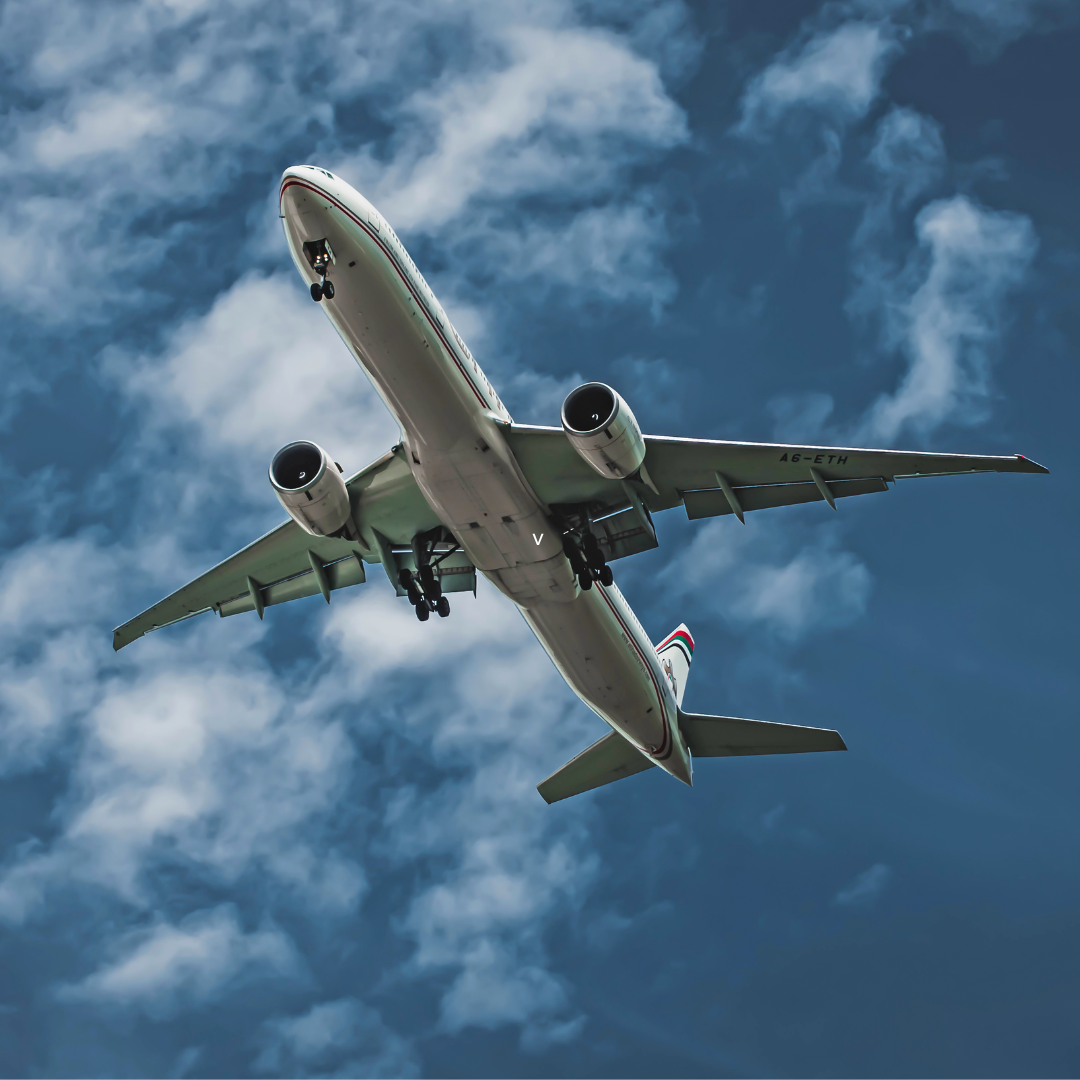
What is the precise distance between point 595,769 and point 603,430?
12.7m

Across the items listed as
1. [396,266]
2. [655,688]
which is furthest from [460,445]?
[655,688]

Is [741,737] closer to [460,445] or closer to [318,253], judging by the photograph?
[460,445]

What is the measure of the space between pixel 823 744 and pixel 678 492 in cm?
740

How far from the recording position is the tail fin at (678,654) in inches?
1262

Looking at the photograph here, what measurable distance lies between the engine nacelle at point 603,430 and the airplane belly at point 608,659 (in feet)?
12.9

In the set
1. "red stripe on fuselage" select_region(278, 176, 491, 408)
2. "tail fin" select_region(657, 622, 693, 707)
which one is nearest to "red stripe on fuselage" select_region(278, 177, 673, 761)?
"red stripe on fuselage" select_region(278, 176, 491, 408)

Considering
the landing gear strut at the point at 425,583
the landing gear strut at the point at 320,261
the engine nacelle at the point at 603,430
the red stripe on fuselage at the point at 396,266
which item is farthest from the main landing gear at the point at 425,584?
the landing gear strut at the point at 320,261

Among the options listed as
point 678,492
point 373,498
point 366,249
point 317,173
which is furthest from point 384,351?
point 678,492

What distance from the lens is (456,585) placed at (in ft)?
87.9

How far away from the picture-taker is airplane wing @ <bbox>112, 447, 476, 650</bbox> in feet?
81.2

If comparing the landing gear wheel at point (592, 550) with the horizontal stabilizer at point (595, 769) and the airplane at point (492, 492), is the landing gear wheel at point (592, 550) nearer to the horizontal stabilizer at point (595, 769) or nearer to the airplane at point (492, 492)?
the airplane at point (492, 492)

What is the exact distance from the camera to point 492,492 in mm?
21625

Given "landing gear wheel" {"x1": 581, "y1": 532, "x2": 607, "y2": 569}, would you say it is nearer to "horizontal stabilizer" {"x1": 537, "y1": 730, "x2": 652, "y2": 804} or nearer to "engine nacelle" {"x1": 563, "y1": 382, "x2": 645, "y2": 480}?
"engine nacelle" {"x1": 563, "y1": 382, "x2": 645, "y2": 480}

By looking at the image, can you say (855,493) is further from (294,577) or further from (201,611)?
(201,611)
